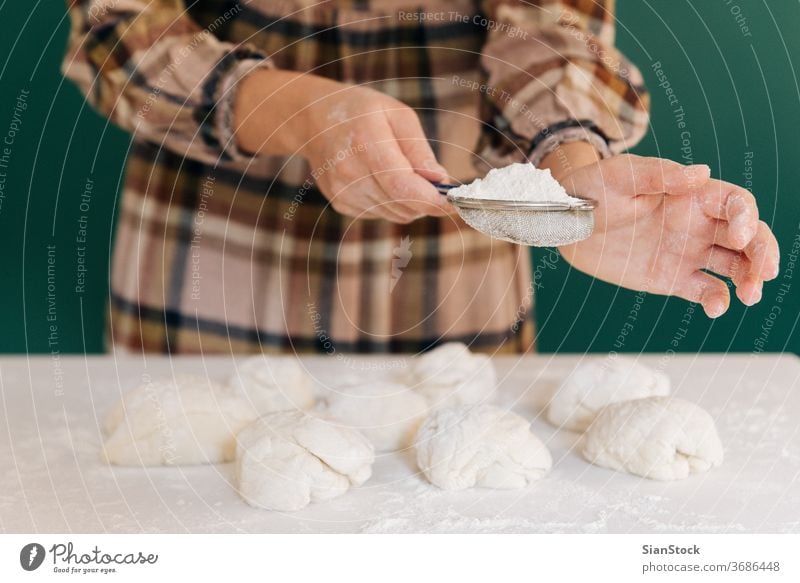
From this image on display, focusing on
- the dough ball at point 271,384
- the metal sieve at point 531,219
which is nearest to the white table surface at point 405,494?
the dough ball at point 271,384

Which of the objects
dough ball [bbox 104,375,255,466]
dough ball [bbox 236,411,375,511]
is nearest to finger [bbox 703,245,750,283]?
dough ball [bbox 236,411,375,511]

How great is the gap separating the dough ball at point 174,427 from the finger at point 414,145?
285mm

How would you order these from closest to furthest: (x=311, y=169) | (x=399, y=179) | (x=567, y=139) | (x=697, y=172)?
(x=697, y=172)
(x=399, y=179)
(x=567, y=139)
(x=311, y=169)

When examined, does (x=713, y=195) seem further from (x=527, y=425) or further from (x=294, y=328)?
(x=294, y=328)

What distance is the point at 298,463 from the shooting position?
723 mm

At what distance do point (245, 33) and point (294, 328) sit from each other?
41cm

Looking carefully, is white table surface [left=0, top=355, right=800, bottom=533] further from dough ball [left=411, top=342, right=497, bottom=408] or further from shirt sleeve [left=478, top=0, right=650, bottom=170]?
shirt sleeve [left=478, top=0, right=650, bottom=170]

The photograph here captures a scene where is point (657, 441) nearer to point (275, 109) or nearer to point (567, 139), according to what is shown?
point (567, 139)

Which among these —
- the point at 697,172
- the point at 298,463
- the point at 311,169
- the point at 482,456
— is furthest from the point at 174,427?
the point at 697,172

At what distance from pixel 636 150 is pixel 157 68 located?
0.58 meters

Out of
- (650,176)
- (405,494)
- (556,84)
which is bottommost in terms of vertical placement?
(405,494)

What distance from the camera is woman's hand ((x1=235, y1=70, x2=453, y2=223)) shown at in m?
0.80

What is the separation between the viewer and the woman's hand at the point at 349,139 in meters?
0.80
